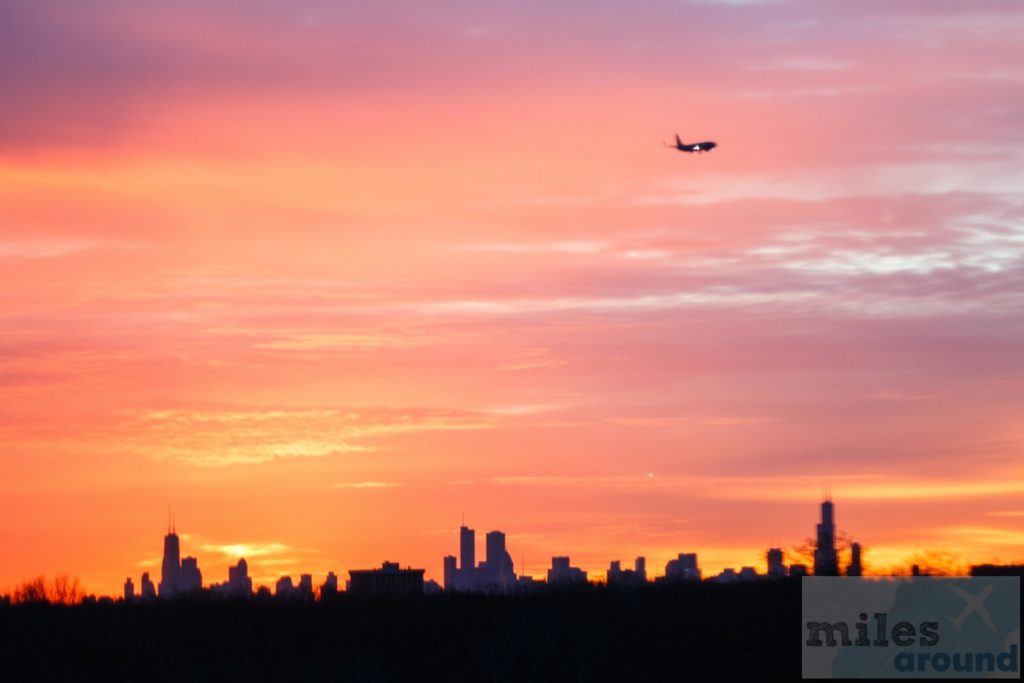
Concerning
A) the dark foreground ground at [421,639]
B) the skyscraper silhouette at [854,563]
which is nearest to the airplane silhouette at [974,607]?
the skyscraper silhouette at [854,563]

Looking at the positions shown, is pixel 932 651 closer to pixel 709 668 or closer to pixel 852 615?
pixel 852 615

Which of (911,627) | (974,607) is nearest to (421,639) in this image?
(911,627)

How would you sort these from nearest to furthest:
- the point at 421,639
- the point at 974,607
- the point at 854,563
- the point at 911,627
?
the point at 421,639 → the point at 911,627 → the point at 974,607 → the point at 854,563

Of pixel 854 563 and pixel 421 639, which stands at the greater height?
pixel 854 563

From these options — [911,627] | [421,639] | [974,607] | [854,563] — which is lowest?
[421,639]

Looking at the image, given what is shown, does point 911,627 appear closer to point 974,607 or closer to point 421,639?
point 974,607

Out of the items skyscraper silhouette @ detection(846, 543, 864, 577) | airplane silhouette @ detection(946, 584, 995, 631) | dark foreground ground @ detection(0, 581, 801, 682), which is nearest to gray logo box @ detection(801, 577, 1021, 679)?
airplane silhouette @ detection(946, 584, 995, 631)

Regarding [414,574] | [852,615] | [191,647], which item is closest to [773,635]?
[852,615]
